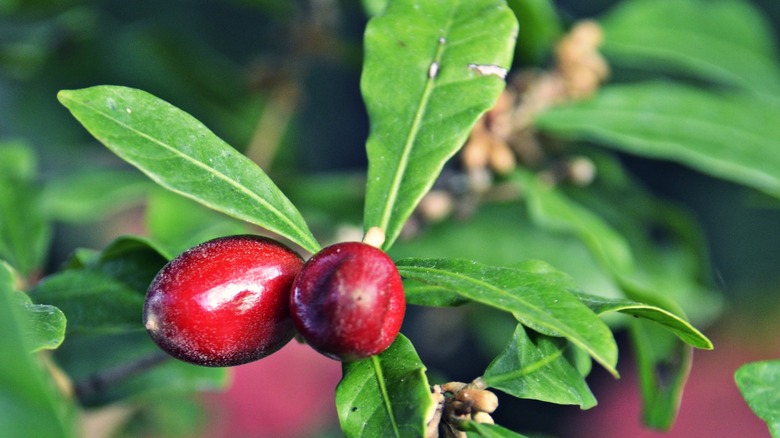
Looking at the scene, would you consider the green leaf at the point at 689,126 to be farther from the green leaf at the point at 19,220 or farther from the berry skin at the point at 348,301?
the green leaf at the point at 19,220

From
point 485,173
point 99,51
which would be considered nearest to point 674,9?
point 485,173

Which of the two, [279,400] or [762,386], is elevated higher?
[762,386]

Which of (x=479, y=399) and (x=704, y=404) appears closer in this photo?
(x=479, y=399)

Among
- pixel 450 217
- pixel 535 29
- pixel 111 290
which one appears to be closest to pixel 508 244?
pixel 450 217

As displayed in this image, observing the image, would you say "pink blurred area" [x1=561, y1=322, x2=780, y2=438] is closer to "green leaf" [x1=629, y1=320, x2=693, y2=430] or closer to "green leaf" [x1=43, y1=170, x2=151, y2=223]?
"green leaf" [x1=629, y1=320, x2=693, y2=430]

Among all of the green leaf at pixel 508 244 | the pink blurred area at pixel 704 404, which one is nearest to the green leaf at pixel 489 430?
the green leaf at pixel 508 244

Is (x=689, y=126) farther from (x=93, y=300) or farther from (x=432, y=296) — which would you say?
(x=93, y=300)
